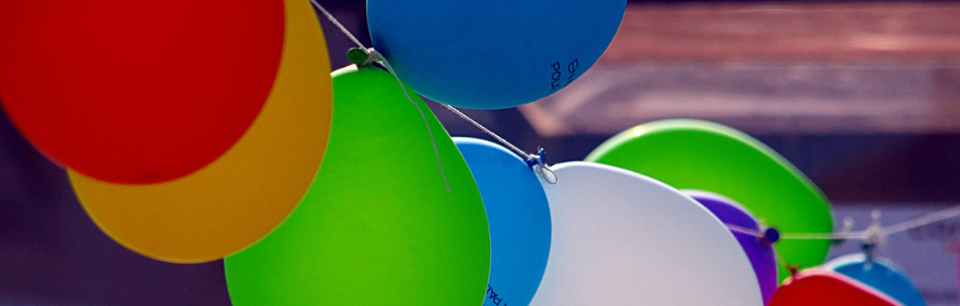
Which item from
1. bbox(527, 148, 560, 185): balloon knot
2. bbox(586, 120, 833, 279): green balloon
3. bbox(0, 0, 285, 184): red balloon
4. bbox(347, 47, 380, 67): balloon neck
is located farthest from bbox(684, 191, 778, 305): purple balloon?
bbox(0, 0, 285, 184): red balloon

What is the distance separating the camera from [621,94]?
4.38 meters

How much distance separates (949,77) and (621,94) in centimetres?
177

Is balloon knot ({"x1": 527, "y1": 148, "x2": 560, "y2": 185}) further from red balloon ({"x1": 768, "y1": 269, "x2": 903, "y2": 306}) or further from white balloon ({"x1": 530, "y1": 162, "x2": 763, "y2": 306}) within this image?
red balloon ({"x1": 768, "y1": 269, "x2": 903, "y2": 306})

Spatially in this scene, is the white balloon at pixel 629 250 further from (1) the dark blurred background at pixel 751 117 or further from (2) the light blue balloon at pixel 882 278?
(1) the dark blurred background at pixel 751 117

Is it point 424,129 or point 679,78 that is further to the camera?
point 679,78

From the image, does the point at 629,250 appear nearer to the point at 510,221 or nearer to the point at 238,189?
the point at 510,221

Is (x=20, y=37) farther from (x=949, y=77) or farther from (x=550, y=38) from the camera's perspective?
(x=949, y=77)

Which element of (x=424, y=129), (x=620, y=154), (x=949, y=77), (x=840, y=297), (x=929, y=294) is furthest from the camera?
(x=949, y=77)

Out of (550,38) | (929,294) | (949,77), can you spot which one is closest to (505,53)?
(550,38)

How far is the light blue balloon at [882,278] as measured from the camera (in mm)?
1332

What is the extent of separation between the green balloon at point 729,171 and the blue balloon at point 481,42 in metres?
0.52

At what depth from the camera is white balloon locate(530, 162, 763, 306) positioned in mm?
848

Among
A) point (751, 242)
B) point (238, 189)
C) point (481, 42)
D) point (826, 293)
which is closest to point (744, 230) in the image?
point (751, 242)

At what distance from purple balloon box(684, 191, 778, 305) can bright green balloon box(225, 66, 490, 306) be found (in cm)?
50
